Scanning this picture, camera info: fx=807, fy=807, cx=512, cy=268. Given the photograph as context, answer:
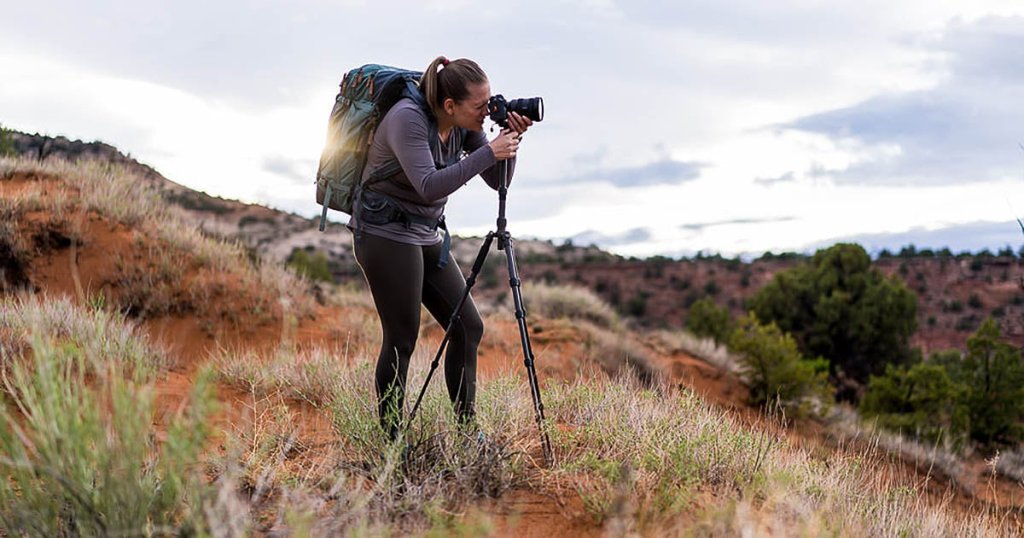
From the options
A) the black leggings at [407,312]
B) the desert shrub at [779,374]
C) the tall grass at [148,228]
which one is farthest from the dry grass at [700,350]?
the black leggings at [407,312]

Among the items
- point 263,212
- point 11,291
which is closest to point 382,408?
point 11,291

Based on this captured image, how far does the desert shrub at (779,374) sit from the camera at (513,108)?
11.2 metres

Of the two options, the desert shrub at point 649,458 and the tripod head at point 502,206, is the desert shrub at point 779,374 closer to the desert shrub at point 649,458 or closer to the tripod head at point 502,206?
the desert shrub at point 649,458

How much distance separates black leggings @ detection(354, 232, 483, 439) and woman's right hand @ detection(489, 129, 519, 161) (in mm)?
680

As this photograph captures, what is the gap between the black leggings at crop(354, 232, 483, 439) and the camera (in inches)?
162

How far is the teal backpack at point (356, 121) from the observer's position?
13.5ft

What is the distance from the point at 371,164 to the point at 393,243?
0.42 metres

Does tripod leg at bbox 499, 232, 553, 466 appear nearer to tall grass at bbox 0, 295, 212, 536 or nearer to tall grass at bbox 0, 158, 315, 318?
tall grass at bbox 0, 295, 212, 536

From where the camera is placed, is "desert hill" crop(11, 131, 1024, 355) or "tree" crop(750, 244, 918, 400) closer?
Answer: "tree" crop(750, 244, 918, 400)

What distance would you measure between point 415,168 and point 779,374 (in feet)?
39.5

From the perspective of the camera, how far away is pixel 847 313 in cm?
2108

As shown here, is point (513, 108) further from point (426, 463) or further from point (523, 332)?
point (426, 463)

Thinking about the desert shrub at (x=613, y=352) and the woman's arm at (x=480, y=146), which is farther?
the desert shrub at (x=613, y=352)

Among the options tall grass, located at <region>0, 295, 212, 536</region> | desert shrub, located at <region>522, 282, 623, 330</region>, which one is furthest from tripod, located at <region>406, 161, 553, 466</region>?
desert shrub, located at <region>522, 282, 623, 330</region>
